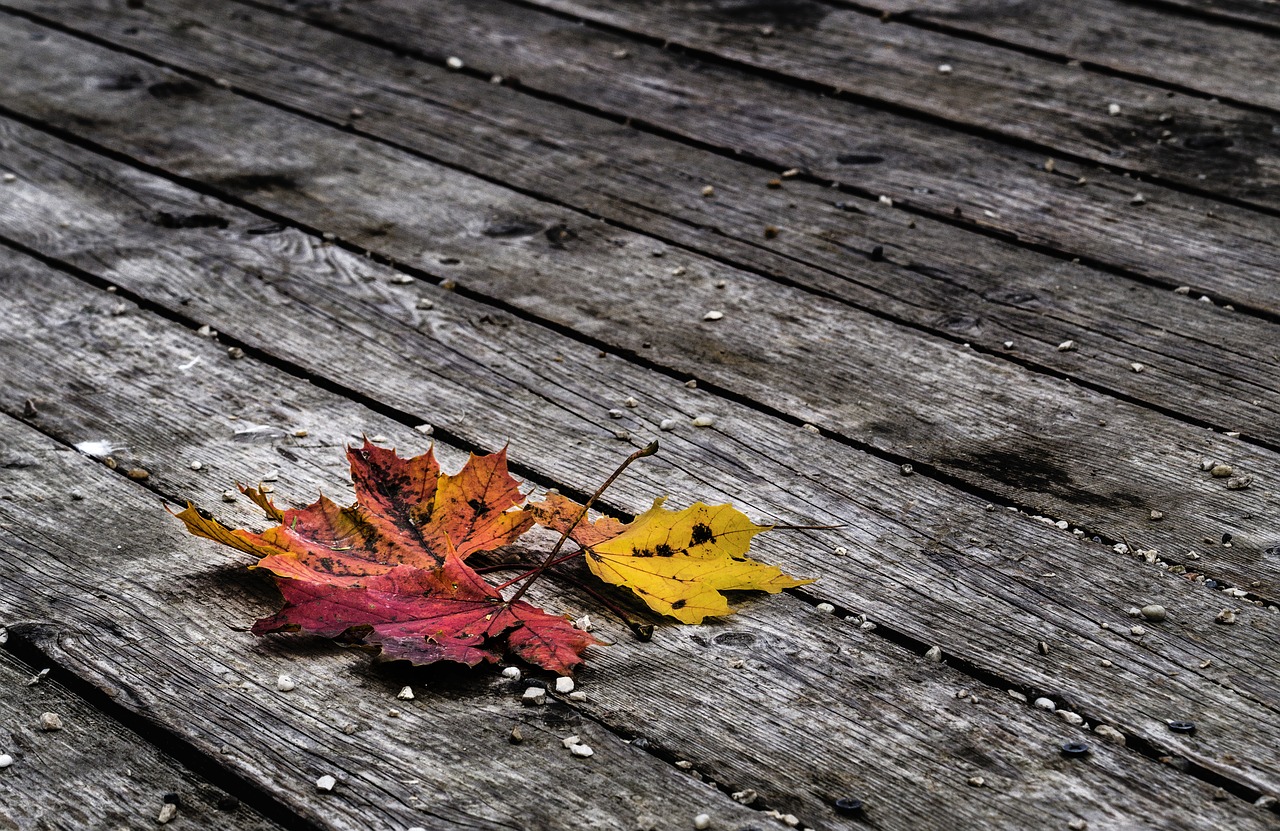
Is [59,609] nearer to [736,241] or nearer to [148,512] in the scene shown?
[148,512]

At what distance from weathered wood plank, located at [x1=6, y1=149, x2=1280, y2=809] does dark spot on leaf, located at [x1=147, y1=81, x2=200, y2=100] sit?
44 cm

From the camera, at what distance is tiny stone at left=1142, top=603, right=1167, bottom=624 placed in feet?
4.39

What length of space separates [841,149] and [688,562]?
3.91 ft

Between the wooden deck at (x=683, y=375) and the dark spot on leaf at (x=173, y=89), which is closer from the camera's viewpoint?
the wooden deck at (x=683, y=375)

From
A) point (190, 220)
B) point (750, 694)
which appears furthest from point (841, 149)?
point (750, 694)

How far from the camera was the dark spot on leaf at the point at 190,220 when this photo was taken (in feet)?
7.01

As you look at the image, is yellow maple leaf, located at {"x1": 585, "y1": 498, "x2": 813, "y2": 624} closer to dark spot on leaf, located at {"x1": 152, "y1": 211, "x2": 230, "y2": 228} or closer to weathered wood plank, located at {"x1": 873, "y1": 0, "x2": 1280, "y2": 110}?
dark spot on leaf, located at {"x1": 152, "y1": 211, "x2": 230, "y2": 228}

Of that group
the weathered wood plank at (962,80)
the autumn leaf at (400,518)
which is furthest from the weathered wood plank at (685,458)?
the weathered wood plank at (962,80)

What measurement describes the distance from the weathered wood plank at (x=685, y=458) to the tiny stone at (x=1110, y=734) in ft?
0.05

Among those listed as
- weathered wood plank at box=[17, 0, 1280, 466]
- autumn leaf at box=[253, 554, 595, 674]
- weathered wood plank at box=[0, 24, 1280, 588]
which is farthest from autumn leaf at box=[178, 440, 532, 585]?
weathered wood plank at box=[17, 0, 1280, 466]

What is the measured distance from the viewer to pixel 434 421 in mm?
1680

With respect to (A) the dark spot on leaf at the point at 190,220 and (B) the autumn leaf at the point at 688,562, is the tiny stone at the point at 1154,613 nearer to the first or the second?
(B) the autumn leaf at the point at 688,562

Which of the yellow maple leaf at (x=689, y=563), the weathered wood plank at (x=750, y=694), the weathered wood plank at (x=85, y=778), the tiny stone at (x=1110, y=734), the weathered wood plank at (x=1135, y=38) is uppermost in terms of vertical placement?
the weathered wood plank at (x=1135, y=38)

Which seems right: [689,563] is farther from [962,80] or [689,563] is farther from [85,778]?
[962,80]
